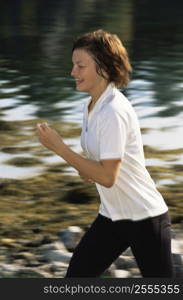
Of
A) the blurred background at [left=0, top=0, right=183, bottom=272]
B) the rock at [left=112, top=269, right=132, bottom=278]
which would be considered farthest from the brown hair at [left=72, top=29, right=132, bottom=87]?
the blurred background at [left=0, top=0, right=183, bottom=272]

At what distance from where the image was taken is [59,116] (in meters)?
10.8

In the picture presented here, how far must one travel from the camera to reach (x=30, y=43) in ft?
63.4

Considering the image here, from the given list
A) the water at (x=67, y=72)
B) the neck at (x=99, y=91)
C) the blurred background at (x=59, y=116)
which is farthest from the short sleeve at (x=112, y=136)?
the water at (x=67, y=72)

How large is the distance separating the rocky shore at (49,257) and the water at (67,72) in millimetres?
1930

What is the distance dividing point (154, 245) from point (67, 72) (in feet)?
36.0

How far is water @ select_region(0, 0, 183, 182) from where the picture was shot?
977 cm

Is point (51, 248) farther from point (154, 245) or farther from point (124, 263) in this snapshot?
point (154, 245)

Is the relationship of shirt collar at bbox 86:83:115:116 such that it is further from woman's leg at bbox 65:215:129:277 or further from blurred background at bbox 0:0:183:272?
blurred background at bbox 0:0:183:272

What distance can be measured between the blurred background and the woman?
2.76 meters

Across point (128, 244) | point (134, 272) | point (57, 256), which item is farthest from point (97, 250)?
point (57, 256)

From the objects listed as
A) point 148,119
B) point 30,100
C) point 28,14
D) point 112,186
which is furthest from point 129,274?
point 28,14

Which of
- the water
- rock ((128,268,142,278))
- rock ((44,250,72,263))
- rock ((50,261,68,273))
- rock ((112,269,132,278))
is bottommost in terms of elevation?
the water

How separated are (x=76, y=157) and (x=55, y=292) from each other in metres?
1.11

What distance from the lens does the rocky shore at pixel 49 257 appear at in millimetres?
5645
